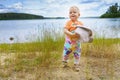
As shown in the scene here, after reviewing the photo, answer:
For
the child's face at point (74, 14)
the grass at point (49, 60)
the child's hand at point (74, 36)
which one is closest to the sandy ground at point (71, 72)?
the grass at point (49, 60)

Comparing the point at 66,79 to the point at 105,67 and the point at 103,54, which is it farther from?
the point at 103,54

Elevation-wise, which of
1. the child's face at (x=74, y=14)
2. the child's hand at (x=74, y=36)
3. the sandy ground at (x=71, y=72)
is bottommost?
the sandy ground at (x=71, y=72)

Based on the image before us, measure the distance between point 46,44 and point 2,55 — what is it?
84 cm

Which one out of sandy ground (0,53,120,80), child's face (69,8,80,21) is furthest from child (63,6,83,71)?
sandy ground (0,53,120,80)

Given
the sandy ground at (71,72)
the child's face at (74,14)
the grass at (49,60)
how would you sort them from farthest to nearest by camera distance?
the child's face at (74,14), the grass at (49,60), the sandy ground at (71,72)

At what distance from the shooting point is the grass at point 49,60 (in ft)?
Result: 15.7

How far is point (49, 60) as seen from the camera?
17.7 ft

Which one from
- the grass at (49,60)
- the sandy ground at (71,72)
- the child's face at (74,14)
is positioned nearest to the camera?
the sandy ground at (71,72)

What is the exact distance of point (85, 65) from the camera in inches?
211

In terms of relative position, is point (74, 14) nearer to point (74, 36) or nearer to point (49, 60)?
point (74, 36)

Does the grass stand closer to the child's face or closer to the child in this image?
the child

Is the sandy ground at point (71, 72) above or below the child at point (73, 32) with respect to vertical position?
below

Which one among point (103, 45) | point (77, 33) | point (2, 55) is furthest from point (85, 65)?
point (2, 55)

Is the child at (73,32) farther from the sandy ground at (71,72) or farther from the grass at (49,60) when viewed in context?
the grass at (49,60)
